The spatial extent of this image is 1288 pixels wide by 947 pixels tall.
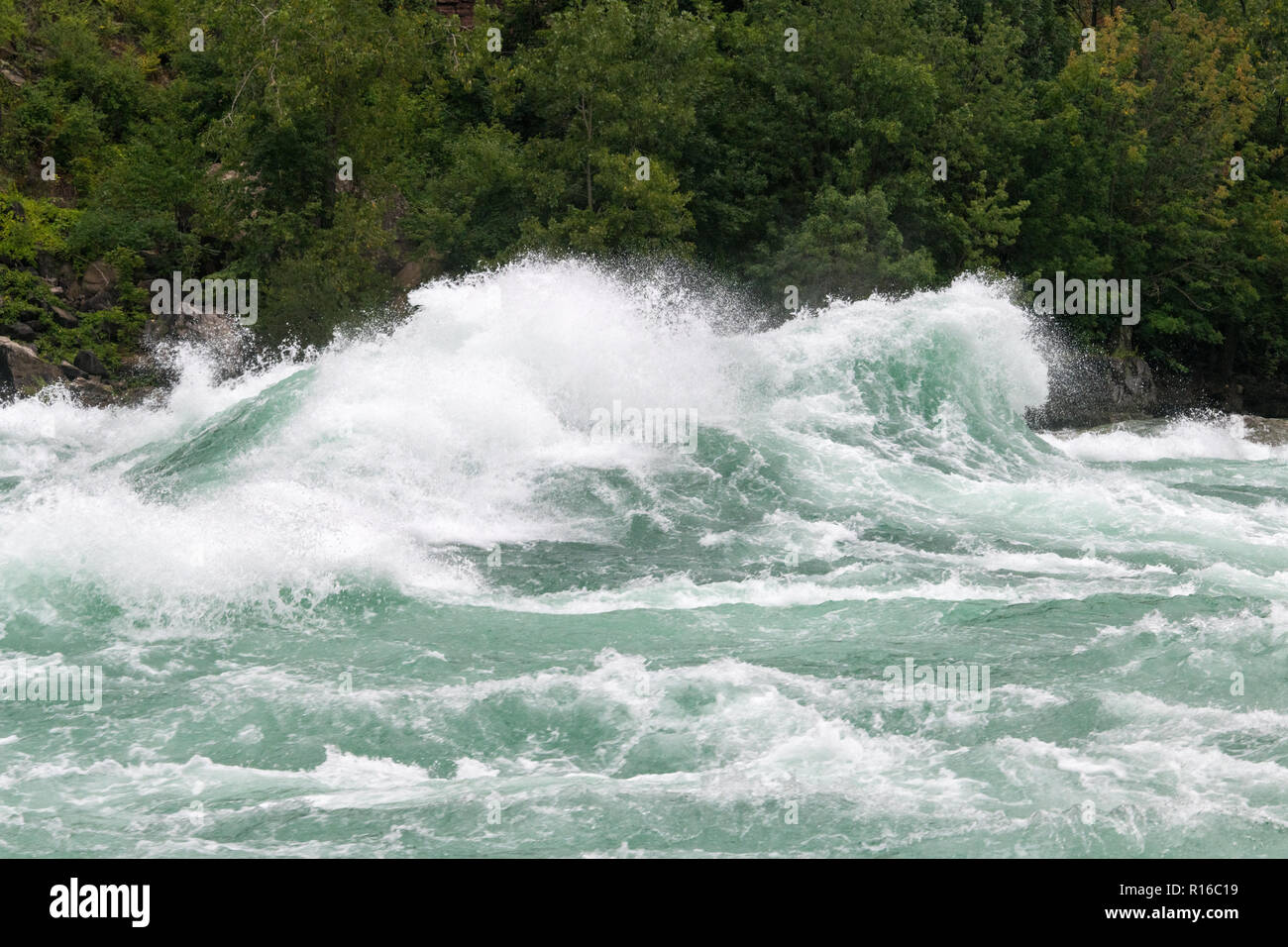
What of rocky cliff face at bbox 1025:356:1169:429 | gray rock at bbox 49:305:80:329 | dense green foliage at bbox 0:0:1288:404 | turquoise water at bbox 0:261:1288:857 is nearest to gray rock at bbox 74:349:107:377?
dense green foliage at bbox 0:0:1288:404

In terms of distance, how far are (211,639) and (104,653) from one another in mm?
837

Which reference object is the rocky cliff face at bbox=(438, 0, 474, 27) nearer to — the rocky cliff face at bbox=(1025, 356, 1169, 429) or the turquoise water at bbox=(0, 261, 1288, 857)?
the turquoise water at bbox=(0, 261, 1288, 857)

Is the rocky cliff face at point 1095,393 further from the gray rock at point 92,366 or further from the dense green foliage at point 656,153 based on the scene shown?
the gray rock at point 92,366

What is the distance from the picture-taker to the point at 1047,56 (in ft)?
123

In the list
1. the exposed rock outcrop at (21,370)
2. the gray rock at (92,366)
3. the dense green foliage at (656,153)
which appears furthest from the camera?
→ the dense green foliage at (656,153)

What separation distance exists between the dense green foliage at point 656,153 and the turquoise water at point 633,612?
6301 mm

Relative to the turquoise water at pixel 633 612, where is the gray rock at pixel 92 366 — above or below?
above

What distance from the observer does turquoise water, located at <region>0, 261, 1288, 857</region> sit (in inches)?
353

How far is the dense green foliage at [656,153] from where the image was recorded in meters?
28.6

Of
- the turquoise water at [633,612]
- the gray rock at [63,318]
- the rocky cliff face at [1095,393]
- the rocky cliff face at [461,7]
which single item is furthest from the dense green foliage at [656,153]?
the turquoise water at [633,612]

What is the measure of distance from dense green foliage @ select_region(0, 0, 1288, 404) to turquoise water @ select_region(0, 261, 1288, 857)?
20.7ft

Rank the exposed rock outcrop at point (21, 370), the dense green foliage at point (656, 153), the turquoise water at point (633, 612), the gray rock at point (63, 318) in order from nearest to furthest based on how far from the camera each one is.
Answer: the turquoise water at point (633, 612) < the exposed rock outcrop at point (21, 370) < the dense green foliage at point (656, 153) < the gray rock at point (63, 318)

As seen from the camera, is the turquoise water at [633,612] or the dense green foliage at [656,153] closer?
the turquoise water at [633,612]

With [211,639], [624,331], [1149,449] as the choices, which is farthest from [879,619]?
[1149,449]
